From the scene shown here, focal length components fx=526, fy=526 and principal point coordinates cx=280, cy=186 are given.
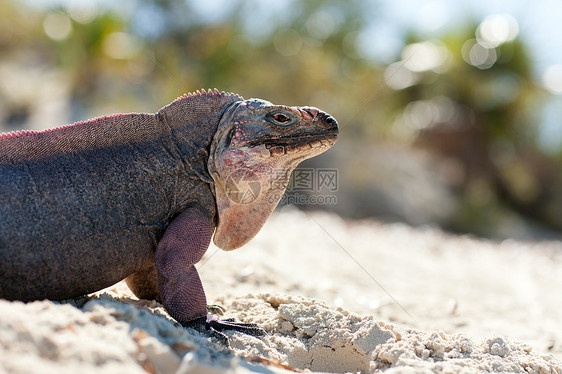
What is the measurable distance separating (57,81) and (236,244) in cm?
1958

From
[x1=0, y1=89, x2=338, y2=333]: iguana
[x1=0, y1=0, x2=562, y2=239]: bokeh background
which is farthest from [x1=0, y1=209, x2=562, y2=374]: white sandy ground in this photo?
[x1=0, y1=0, x2=562, y2=239]: bokeh background

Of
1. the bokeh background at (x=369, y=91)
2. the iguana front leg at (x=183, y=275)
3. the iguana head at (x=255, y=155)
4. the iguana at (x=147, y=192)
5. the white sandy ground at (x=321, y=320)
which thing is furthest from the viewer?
the bokeh background at (x=369, y=91)

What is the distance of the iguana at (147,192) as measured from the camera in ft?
10.9

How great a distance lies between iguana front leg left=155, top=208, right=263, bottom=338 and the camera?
3.49m

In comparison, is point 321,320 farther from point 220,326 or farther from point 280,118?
point 280,118

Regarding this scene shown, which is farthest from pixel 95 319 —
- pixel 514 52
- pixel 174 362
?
pixel 514 52

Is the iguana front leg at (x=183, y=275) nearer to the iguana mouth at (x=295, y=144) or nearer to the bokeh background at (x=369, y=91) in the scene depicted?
the iguana mouth at (x=295, y=144)

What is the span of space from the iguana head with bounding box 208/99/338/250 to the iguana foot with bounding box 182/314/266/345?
64 cm

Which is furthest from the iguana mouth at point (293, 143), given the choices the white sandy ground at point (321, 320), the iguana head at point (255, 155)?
the white sandy ground at point (321, 320)

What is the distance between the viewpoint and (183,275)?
11.5ft

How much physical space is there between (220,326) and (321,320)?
2.55ft

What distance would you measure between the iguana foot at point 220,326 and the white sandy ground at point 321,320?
80mm

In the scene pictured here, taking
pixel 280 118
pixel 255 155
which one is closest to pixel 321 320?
pixel 255 155

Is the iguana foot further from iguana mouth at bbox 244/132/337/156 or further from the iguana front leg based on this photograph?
iguana mouth at bbox 244/132/337/156
